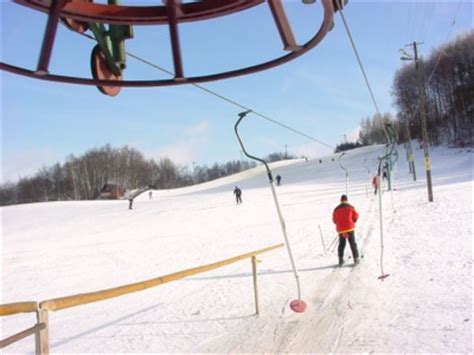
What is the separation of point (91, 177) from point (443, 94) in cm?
8013

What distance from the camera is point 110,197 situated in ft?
301

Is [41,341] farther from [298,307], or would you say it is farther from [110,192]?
[110,192]

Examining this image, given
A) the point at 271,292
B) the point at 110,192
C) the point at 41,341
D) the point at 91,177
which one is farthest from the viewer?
the point at 91,177

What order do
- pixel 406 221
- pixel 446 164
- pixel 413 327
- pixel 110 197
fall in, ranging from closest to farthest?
1. pixel 413 327
2. pixel 406 221
3. pixel 446 164
4. pixel 110 197

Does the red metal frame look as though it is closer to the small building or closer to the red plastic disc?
the red plastic disc

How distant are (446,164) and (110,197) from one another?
65.4 meters

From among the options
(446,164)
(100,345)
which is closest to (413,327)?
(100,345)

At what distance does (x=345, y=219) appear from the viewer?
10.6 meters

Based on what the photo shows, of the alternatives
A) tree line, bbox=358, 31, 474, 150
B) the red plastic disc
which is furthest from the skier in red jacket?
tree line, bbox=358, 31, 474, 150

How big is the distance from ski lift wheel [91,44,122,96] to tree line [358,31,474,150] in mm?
72109

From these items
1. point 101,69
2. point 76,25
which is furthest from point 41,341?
point 76,25

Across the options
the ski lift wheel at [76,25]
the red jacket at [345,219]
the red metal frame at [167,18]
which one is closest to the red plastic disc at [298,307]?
the red metal frame at [167,18]

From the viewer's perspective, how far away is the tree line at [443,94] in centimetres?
7381

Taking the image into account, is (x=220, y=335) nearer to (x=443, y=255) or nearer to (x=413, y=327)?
(x=413, y=327)
